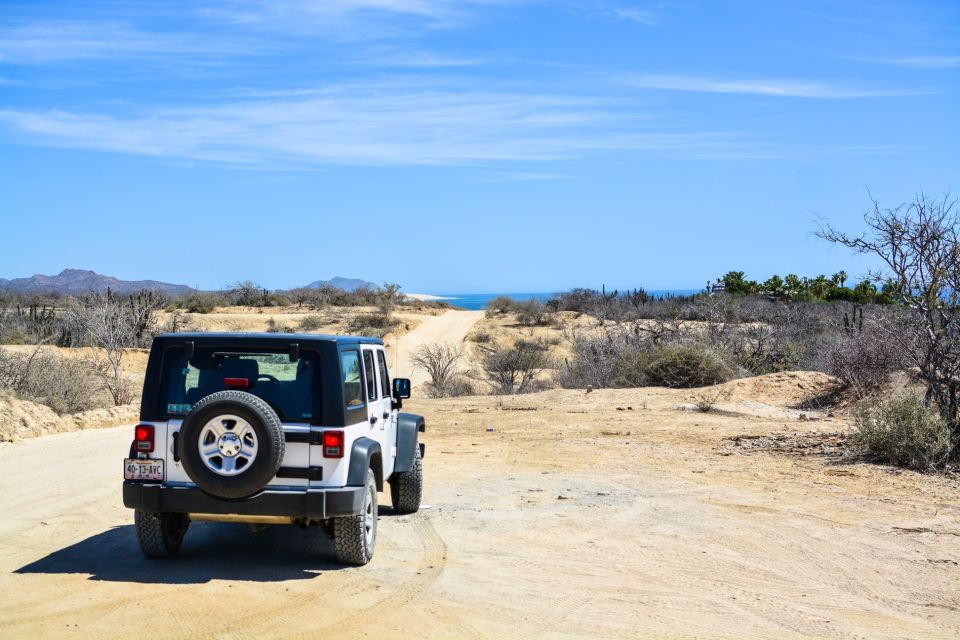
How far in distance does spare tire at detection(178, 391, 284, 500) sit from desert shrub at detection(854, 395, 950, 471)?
32.0 feet

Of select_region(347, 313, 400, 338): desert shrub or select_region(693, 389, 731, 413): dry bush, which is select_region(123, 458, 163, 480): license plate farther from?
select_region(347, 313, 400, 338): desert shrub

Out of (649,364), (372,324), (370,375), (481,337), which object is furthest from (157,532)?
(372,324)

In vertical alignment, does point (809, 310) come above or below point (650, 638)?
above

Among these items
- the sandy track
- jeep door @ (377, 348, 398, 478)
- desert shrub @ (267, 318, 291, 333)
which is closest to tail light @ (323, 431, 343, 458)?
jeep door @ (377, 348, 398, 478)

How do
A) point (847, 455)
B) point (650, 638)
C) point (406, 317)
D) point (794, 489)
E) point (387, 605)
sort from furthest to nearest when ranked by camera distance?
point (406, 317)
point (847, 455)
point (794, 489)
point (387, 605)
point (650, 638)

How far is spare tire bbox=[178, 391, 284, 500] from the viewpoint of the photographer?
6.77 meters

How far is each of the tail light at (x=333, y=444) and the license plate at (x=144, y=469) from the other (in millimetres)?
1336

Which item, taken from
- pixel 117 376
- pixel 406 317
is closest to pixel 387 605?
pixel 117 376

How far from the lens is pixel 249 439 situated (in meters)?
6.83

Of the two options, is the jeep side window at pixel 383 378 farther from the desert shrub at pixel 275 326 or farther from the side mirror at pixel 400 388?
the desert shrub at pixel 275 326

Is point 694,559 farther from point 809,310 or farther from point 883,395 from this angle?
point 809,310

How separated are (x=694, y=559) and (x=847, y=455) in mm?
6539

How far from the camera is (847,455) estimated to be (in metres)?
13.7

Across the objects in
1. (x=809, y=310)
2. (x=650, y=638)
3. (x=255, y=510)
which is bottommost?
(x=650, y=638)
